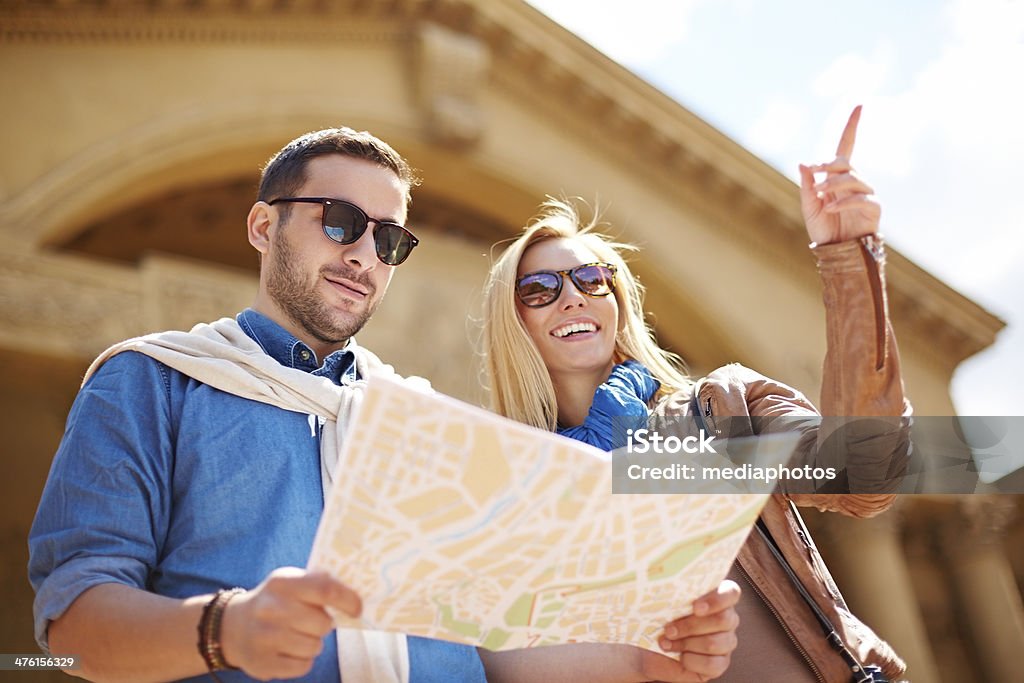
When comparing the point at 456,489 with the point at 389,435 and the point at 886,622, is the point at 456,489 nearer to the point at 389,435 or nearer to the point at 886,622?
the point at 389,435

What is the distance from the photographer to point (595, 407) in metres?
2.45

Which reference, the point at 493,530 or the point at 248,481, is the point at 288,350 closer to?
the point at 248,481

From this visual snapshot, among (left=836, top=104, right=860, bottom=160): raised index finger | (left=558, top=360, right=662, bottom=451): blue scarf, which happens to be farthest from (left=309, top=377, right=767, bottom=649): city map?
(left=836, top=104, right=860, bottom=160): raised index finger

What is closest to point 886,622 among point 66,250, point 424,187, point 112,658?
point 424,187

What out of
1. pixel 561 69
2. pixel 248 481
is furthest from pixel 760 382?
pixel 561 69

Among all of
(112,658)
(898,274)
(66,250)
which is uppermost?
(898,274)

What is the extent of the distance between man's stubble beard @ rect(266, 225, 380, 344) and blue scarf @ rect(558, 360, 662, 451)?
2.18ft

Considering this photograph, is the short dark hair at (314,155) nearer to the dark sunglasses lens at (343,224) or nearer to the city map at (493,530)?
the dark sunglasses lens at (343,224)

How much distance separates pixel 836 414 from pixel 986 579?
1234cm

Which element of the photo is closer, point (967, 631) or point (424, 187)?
point (424, 187)

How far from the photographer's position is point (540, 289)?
279 cm

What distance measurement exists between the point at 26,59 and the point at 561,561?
26.4 feet

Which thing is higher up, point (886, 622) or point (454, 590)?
point (886, 622)

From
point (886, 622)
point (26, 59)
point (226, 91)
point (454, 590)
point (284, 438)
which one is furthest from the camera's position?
point (886, 622)
